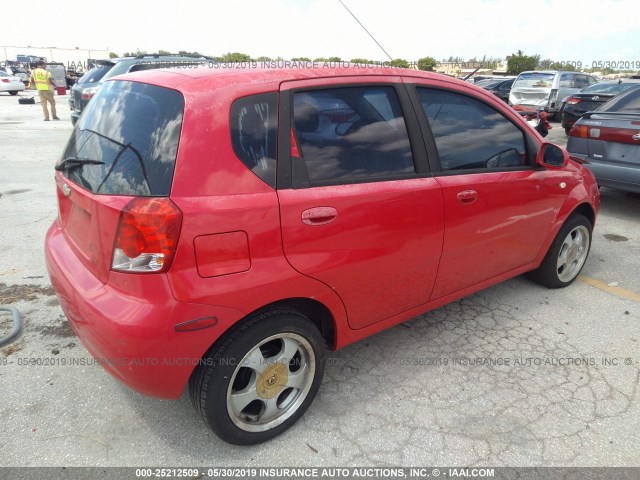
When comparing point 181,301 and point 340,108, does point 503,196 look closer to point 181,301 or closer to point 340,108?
point 340,108

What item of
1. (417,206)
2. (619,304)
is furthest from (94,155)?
(619,304)

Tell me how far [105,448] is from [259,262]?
121 centimetres

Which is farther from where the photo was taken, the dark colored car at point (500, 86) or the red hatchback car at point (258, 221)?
the dark colored car at point (500, 86)

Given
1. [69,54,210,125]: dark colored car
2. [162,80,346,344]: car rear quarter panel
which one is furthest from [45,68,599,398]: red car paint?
[69,54,210,125]: dark colored car

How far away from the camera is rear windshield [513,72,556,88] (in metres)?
15.2

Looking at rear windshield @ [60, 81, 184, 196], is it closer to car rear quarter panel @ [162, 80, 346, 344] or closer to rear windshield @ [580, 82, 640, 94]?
car rear quarter panel @ [162, 80, 346, 344]

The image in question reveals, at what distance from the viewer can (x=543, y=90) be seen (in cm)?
1511

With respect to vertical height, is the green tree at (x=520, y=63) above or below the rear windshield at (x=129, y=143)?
above

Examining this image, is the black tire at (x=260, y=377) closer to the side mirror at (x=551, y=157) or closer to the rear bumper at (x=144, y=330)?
the rear bumper at (x=144, y=330)

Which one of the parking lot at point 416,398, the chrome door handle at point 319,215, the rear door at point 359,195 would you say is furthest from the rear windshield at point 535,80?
the chrome door handle at point 319,215

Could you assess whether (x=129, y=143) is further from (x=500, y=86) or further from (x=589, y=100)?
(x=500, y=86)

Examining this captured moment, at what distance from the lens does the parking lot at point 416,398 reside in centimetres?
221

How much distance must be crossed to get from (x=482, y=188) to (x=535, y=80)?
14.9 meters

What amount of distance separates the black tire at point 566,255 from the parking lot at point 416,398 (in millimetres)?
→ 128
